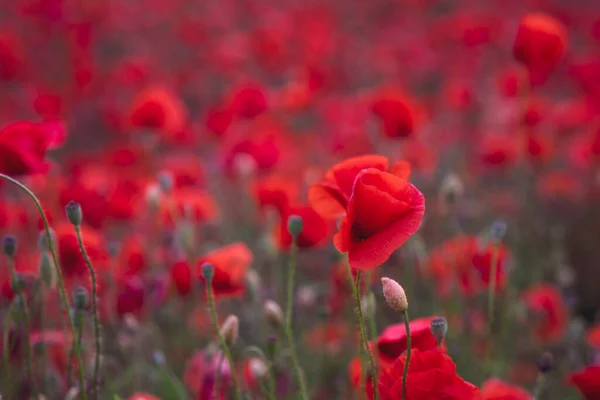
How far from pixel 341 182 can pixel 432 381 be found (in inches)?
13.5

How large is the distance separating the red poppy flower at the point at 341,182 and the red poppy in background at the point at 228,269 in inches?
18.6

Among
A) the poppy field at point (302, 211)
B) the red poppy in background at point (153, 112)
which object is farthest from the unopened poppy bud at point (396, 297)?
the red poppy in background at point (153, 112)

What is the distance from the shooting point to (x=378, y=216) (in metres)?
0.95

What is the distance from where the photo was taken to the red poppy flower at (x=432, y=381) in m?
0.90

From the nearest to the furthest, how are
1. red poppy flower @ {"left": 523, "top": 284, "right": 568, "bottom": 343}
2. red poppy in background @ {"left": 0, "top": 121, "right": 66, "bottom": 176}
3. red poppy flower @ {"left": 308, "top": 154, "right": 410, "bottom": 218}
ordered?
red poppy flower @ {"left": 308, "top": 154, "right": 410, "bottom": 218} → red poppy in background @ {"left": 0, "top": 121, "right": 66, "bottom": 176} → red poppy flower @ {"left": 523, "top": 284, "right": 568, "bottom": 343}

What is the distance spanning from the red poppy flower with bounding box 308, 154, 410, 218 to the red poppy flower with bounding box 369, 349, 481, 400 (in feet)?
0.94

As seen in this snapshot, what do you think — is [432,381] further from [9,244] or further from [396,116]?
[396,116]

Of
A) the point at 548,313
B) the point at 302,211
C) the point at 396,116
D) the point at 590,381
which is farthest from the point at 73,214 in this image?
the point at 548,313

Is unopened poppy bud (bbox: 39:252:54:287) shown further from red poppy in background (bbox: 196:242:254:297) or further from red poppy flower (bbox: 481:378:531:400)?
red poppy flower (bbox: 481:378:531:400)

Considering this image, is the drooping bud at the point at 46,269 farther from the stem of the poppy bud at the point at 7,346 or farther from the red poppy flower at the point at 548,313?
the red poppy flower at the point at 548,313

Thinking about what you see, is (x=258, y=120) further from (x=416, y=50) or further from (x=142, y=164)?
(x=416, y=50)

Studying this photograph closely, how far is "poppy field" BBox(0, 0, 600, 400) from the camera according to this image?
1173 millimetres

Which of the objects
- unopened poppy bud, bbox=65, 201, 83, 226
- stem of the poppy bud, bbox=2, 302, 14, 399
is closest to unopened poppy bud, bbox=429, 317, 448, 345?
unopened poppy bud, bbox=65, 201, 83, 226

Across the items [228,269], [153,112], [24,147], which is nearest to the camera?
[24,147]
